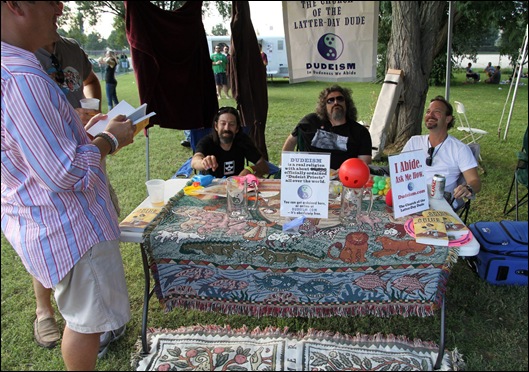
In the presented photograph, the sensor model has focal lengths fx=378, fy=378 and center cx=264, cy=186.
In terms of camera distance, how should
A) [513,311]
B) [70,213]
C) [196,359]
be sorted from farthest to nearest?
[513,311]
[196,359]
[70,213]

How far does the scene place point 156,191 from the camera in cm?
202

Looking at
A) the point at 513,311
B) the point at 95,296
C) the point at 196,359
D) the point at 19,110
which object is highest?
the point at 19,110

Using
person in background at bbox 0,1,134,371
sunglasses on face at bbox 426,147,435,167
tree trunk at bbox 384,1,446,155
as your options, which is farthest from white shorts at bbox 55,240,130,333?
tree trunk at bbox 384,1,446,155

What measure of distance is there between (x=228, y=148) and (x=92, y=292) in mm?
1689

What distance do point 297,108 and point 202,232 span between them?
818 cm

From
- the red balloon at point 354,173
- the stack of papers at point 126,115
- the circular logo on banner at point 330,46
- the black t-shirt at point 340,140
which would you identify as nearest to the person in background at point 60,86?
the stack of papers at point 126,115

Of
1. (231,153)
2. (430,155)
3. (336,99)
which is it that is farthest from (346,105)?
(231,153)

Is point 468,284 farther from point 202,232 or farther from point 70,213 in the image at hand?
point 70,213

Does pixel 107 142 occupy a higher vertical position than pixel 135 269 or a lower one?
higher

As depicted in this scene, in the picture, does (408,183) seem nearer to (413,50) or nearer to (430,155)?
(430,155)

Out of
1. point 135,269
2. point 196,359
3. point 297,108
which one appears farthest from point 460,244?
point 297,108

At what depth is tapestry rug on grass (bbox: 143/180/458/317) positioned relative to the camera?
5.52 ft

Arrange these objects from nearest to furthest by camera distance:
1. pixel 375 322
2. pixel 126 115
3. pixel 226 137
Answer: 1. pixel 126 115
2. pixel 375 322
3. pixel 226 137

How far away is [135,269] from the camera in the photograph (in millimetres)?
2906
